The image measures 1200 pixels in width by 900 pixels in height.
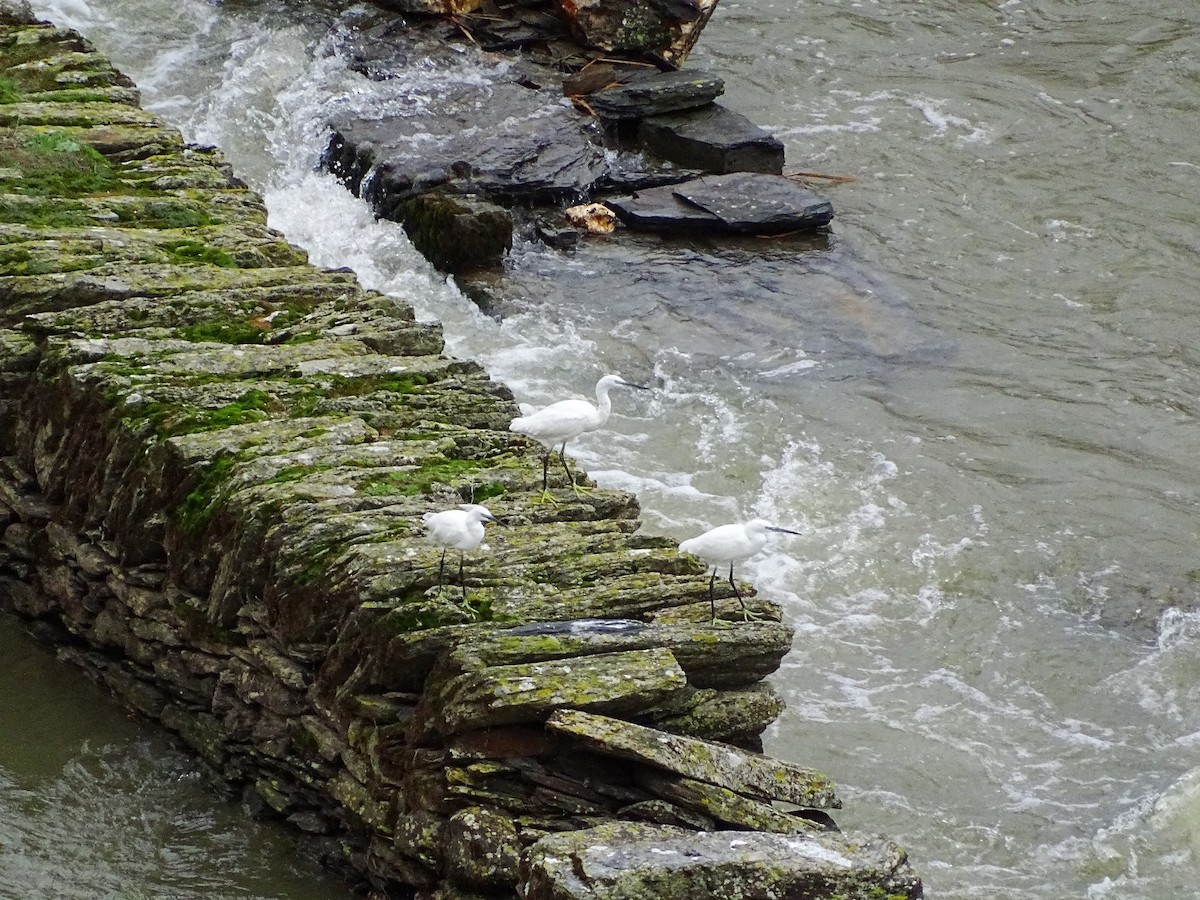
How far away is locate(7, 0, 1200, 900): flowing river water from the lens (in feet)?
30.9

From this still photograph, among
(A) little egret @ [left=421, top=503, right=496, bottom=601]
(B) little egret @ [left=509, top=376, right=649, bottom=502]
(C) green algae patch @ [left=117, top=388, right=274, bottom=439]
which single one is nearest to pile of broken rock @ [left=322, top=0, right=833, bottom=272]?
(C) green algae patch @ [left=117, top=388, right=274, bottom=439]

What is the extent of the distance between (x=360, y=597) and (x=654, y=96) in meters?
12.7

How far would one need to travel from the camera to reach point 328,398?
9.85 m

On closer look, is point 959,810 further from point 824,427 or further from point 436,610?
point 824,427

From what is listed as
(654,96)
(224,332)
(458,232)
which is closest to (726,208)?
(654,96)

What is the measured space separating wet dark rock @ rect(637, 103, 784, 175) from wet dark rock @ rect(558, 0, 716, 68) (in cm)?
149

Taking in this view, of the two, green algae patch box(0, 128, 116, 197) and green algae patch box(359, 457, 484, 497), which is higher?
green algae patch box(0, 128, 116, 197)

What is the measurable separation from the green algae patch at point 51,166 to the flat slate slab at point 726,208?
666cm

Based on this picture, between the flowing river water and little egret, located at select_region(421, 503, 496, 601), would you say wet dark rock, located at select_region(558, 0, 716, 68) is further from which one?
little egret, located at select_region(421, 503, 496, 601)

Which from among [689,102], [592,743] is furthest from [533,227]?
[592,743]

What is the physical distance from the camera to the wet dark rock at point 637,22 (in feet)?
66.3

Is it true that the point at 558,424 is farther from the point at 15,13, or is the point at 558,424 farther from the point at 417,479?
the point at 15,13

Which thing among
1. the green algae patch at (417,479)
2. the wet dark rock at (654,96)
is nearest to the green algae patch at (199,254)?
the green algae patch at (417,479)

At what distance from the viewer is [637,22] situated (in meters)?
20.2
